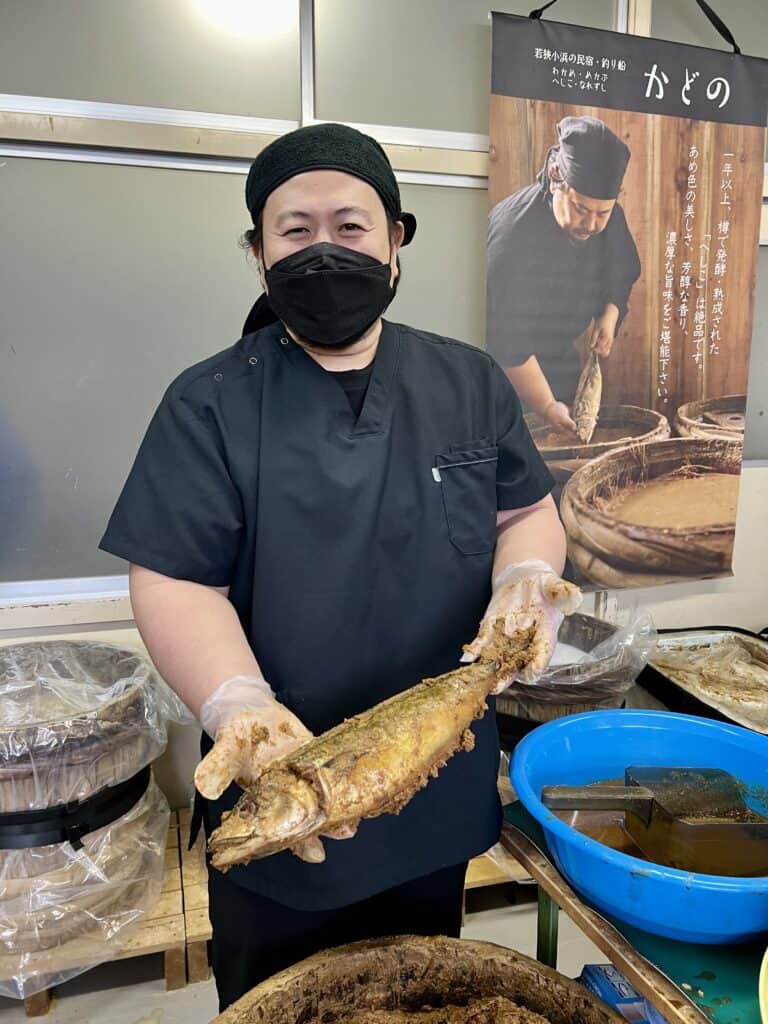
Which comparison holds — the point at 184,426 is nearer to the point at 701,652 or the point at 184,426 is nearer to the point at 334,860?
the point at 334,860

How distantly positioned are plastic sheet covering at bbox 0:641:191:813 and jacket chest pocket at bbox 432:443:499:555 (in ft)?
3.78

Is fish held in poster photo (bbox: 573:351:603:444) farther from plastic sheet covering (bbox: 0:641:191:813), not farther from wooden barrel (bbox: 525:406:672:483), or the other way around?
plastic sheet covering (bbox: 0:641:191:813)

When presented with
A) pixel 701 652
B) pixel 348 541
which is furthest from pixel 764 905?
pixel 701 652

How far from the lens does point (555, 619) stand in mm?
1187

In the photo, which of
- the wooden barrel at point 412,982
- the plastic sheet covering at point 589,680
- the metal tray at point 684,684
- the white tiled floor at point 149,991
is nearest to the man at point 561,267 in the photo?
the plastic sheet covering at point 589,680

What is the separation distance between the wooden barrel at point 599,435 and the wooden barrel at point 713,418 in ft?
0.25

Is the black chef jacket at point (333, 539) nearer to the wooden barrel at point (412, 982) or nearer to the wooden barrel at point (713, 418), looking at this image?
the wooden barrel at point (412, 982)

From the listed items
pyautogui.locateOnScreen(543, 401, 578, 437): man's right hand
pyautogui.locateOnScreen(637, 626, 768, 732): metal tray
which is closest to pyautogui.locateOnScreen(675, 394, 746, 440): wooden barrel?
pyautogui.locateOnScreen(543, 401, 578, 437): man's right hand

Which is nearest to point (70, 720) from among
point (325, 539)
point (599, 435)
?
point (325, 539)

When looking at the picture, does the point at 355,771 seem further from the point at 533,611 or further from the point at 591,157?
the point at 591,157

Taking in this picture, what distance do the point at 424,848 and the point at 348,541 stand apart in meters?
0.55

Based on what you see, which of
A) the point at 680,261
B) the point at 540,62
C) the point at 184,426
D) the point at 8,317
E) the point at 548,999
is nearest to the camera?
the point at 548,999

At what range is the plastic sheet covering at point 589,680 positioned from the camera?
83.2 inches

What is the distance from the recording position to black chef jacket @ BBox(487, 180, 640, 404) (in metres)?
2.41
